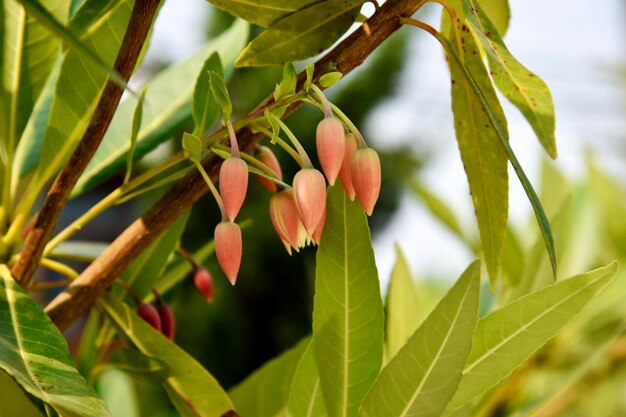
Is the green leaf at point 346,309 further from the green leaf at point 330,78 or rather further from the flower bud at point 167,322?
the flower bud at point 167,322

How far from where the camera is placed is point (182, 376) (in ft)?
1.88

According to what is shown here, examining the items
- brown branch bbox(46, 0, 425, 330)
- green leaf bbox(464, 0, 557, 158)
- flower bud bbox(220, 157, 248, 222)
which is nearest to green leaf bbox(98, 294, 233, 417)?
brown branch bbox(46, 0, 425, 330)

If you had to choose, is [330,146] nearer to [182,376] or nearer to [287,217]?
[287,217]

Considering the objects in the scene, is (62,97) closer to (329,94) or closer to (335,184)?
(335,184)

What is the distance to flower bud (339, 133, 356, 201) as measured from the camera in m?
0.50

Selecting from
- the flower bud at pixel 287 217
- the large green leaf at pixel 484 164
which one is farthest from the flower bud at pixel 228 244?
the large green leaf at pixel 484 164

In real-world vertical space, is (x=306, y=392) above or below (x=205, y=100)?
below

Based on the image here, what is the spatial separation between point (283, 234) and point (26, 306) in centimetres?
16

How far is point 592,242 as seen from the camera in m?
1.23

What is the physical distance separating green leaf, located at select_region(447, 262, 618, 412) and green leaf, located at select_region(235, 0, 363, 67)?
0.67 feet

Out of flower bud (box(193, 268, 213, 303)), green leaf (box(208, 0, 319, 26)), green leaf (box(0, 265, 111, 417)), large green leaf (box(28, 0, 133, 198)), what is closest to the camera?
green leaf (box(0, 265, 111, 417))

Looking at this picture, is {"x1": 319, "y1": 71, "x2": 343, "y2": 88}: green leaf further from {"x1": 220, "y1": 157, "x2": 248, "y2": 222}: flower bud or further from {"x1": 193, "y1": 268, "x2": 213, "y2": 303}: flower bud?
{"x1": 193, "y1": 268, "x2": 213, "y2": 303}: flower bud

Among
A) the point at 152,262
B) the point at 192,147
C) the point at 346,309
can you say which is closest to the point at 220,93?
the point at 192,147

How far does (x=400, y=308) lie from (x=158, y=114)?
282mm
